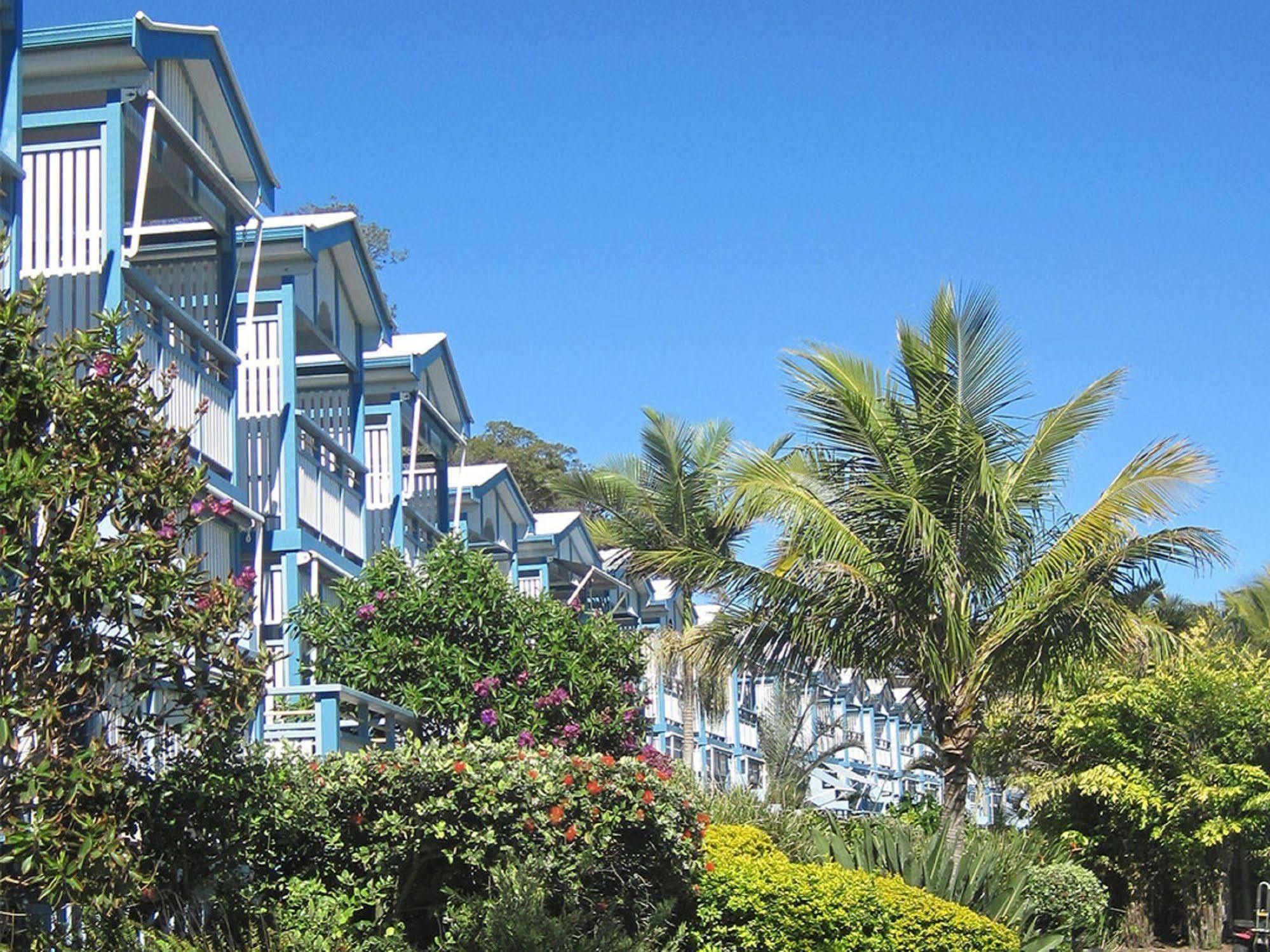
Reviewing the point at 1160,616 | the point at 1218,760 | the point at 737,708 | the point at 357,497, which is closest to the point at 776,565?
the point at 357,497

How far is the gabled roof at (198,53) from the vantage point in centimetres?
1398

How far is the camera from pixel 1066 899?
2148cm

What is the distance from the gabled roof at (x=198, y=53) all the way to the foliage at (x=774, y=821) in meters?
8.07

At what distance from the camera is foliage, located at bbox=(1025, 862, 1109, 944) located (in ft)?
67.7

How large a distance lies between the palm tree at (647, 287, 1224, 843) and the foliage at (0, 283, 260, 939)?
12308mm

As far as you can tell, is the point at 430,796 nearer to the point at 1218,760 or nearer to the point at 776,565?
the point at 776,565

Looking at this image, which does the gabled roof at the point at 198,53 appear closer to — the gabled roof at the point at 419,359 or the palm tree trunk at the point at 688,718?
the gabled roof at the point at 419,359

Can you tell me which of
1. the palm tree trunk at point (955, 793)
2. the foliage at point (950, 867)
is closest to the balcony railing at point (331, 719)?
the foliage at point (950, 867)

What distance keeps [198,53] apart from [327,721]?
621cm

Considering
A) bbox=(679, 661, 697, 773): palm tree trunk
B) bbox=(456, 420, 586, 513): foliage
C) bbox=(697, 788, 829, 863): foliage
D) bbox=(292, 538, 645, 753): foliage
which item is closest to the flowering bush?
bbox=(292, 538, 645, 753): foliage

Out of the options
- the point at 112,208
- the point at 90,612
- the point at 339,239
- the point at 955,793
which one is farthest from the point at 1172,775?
the point at 90,612

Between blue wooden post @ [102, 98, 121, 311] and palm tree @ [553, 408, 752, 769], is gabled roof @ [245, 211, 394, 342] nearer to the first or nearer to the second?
blue wooden post @ [102, 98, 121, 311]

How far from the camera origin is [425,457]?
1020 inches

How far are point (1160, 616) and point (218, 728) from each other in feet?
110
